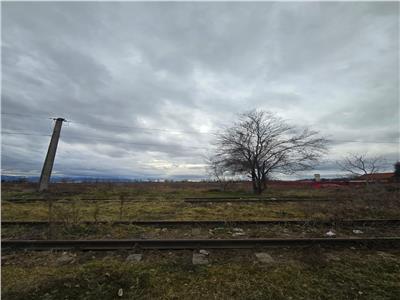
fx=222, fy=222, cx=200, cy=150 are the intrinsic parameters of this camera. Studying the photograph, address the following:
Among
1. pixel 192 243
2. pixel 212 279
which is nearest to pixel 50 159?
pixel 192 243

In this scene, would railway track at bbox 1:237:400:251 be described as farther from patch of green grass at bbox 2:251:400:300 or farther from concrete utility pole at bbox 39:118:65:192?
concrete utility pole at bbox 39:118:65:192

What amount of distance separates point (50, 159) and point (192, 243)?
913 inches

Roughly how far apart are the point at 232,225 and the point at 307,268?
3.56 m

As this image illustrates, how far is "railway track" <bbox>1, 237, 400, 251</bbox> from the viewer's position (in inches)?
231

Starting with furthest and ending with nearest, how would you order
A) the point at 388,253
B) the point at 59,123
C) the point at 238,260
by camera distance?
the point at 59,123
the point at 388,253
the point at 238,260

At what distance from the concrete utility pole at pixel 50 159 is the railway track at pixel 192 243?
65.2 feet

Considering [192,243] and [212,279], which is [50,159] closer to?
[192,243]

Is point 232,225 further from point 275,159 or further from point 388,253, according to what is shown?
point 275,159

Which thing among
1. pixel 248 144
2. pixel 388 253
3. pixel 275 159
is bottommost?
pixel 388 253

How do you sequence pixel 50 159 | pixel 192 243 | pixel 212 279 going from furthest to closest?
pixel 50 159 → pixel 192 243 → pixel 212 279

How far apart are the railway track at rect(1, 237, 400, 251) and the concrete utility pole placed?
19872mm

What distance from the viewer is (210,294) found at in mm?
3770

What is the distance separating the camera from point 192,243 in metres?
6.05

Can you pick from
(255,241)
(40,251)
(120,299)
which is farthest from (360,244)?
(40,251)
